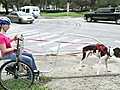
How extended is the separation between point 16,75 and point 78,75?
191 cm

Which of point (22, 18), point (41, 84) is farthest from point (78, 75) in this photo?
point (22, 18)

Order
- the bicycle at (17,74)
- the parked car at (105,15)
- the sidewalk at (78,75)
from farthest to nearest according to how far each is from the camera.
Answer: the parked car at (105,15)
the sidewalk at (78,75)
the bicycle at (17,74)

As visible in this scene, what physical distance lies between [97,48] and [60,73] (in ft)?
3.64

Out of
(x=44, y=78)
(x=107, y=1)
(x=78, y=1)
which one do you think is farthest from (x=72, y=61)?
(x=107, y=1)

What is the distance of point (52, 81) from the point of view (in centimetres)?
608

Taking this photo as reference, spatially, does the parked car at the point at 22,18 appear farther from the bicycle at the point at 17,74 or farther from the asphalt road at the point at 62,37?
the bicycle at the point at 17,74

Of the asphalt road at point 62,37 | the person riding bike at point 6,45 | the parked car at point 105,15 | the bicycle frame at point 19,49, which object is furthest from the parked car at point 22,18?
the bicycle frame at point 19,49

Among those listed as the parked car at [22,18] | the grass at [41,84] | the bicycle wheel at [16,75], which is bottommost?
the parked car at [22,18]

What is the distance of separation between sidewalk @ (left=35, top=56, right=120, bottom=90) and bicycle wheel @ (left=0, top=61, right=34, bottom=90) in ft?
1.92

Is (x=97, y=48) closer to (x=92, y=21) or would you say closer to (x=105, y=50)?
(x=105, y=50)

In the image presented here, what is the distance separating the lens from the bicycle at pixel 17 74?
5180mm

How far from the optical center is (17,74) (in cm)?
525

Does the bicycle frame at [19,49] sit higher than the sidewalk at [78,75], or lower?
higher

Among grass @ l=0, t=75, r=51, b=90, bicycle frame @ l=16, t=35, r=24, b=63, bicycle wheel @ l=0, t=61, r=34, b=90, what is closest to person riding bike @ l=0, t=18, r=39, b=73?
bicycle frame @ l=16, t=35, r=24, b=63
